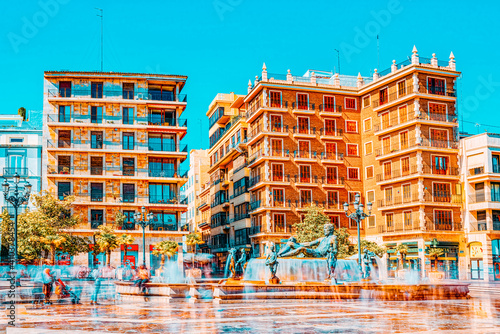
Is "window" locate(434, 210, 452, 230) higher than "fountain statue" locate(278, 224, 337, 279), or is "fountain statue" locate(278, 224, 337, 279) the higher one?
"window" locate(434, 210, 452, 230)

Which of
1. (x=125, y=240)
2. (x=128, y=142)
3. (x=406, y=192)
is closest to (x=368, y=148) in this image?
(x=406, y=192)

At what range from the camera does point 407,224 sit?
58.0 m

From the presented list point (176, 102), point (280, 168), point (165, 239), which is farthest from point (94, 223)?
point (280, 168)

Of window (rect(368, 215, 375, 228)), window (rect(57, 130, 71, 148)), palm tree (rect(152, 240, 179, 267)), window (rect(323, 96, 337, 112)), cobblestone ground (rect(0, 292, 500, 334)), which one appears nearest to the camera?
cobblestone ground (rect(0, 292, 500, 334))

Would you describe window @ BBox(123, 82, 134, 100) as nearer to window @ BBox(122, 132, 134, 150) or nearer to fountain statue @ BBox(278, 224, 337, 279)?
window @ BBox(122, 132, 134, 150)

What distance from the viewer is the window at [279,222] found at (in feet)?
201

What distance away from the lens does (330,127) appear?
6462cm

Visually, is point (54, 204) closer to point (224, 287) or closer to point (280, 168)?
point (280, 168)

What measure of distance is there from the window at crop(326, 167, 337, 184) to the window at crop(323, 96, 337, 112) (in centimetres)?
624

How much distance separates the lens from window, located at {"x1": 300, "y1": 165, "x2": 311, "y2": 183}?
206ft

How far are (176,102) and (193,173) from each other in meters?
39.5

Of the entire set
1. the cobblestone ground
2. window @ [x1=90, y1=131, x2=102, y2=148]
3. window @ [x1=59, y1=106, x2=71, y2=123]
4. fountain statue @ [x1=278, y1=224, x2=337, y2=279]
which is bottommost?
the cobblestone ground

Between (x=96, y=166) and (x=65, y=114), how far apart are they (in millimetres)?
6036

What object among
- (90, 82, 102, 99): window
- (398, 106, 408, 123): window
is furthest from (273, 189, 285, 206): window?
(90, 82, 102, 99): window
